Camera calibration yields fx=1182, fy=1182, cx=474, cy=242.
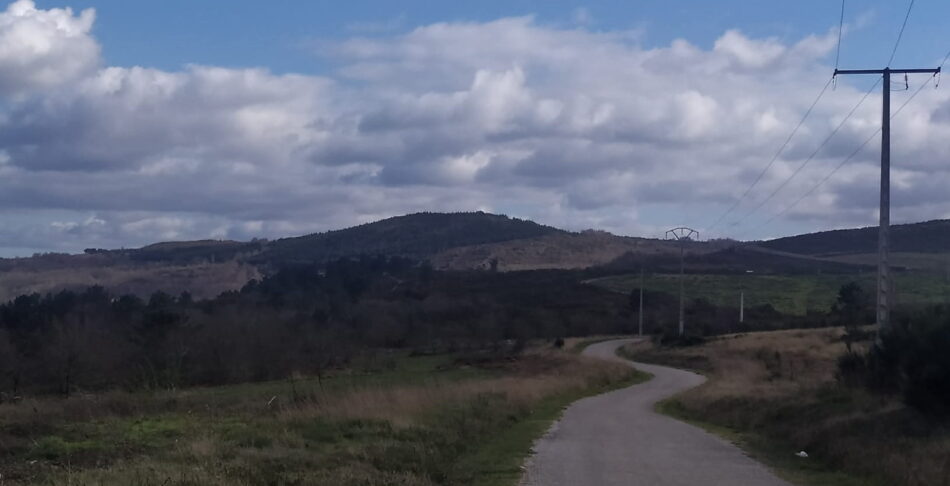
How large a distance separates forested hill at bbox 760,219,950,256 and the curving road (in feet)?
308

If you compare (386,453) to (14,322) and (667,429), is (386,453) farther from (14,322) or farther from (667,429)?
(14,322)

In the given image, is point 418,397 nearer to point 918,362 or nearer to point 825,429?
point 825,429

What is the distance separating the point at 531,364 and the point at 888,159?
115ft

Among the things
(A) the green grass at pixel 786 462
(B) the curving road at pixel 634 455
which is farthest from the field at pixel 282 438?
(A) the green grass at pixel 786 462

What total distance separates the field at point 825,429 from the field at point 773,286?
52534mm

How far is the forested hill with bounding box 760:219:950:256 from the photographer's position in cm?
12412

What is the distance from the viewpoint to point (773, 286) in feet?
390

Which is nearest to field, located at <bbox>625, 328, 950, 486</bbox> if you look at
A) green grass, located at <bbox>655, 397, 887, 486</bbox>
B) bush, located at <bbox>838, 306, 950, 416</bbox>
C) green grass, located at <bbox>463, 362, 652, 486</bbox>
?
green grass, located at <bbox>655, 397, 887, 486</bbox>

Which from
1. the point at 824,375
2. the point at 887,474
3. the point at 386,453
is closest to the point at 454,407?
the point at 386,453

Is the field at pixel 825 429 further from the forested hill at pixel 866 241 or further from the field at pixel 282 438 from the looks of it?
the forested hill at pixel 866 241

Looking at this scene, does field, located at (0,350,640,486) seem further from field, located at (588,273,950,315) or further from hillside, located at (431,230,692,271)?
hillside, located at (431,230,692,271)

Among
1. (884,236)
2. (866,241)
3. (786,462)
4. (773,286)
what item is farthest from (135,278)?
(786,462)

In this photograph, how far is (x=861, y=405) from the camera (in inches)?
971

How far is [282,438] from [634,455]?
6419 mm
